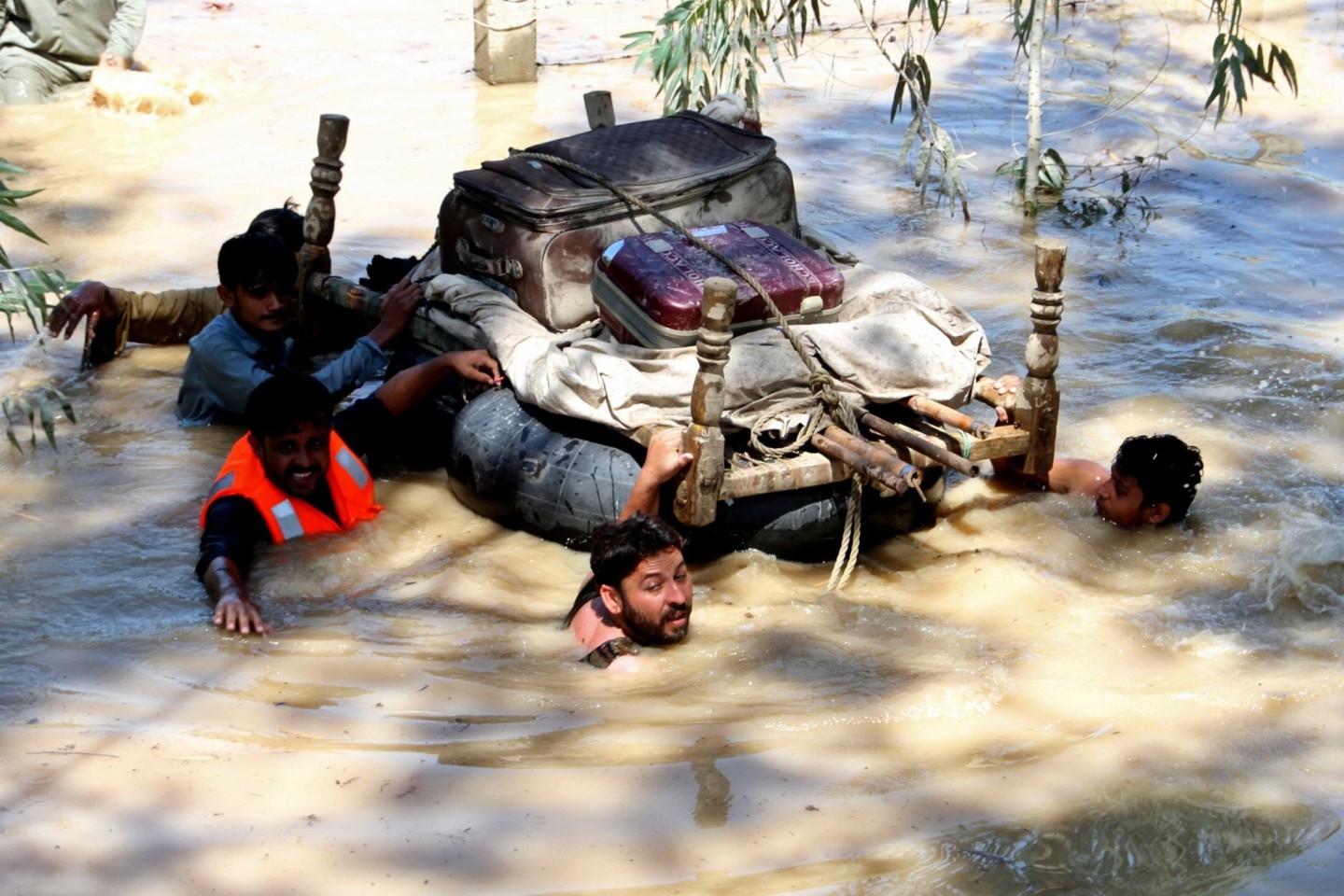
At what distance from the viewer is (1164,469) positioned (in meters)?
5.14

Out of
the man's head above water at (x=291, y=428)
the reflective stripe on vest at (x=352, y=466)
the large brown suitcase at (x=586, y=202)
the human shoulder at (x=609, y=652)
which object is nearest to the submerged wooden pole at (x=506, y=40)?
the large brown suitcase at (x=586, y=202)

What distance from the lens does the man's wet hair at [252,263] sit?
562cm

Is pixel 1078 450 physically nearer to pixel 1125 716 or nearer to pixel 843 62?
pixel 1125 716

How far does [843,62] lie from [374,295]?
7.01 m

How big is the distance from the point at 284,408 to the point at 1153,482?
291 cm

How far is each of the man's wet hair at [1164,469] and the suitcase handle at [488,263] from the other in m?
2.24

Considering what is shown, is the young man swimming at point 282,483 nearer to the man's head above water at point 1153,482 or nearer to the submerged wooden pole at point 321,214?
the submerged wooden pole at point 321,214

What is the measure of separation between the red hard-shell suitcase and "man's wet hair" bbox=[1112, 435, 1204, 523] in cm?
114

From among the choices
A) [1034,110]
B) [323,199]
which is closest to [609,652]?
[323,199]

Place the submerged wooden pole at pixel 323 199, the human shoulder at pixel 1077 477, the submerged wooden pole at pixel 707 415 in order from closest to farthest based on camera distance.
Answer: the submerged wooden pole at pixel 707 415
the human shoulder at pixel 1077 477
the submerged wooden pole at pixel 323 199

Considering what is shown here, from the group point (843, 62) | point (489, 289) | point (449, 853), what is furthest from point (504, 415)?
point (843, 62)

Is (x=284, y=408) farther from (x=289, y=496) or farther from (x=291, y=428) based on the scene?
(x=289, y=496)

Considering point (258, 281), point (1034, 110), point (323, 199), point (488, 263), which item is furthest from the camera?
point (1034, 110)

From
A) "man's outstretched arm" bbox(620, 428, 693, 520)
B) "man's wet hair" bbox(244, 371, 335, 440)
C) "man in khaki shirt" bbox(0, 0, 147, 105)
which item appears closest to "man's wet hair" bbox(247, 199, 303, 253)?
"man's wet hair" bbox(244, 371, 335, 440)
